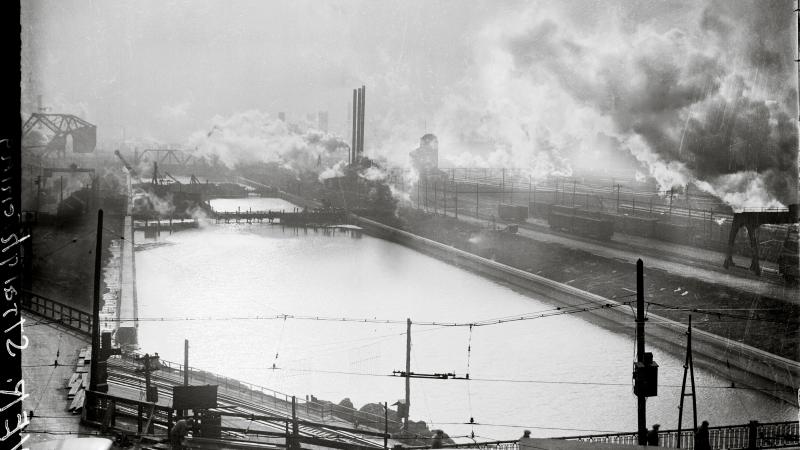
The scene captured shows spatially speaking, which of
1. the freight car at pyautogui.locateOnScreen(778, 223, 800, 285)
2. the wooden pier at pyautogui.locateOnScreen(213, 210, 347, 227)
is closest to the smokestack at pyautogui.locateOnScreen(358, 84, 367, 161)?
the wooden pier at pyautogui.locateOnScreen(213, 210, 347, 227)

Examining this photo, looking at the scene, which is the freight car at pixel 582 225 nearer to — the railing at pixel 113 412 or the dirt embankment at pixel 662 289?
the dirt embankment at pixel 662 289

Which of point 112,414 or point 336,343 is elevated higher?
point 112,414

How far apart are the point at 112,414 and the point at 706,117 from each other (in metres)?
42.9

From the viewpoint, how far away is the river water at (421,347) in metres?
28.9

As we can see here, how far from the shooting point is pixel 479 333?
40031 mm

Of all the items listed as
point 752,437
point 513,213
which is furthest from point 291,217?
point 752,437

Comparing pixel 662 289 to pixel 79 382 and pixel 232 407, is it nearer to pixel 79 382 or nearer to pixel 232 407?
pixel 232 407

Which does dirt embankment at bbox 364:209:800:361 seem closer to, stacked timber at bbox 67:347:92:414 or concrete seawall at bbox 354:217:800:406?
concrete seawall at bbox 354:217:800:406

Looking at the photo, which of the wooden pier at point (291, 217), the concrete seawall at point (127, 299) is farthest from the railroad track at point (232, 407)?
the wooden pier at point (291, 217)

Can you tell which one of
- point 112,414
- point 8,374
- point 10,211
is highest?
point 10,211

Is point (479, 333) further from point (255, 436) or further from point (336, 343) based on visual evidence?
point (255, 436)

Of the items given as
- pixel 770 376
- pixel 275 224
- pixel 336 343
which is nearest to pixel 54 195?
pixel 275 224

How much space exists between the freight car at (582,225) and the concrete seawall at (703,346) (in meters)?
12.6

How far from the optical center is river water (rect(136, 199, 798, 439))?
28859 mm
